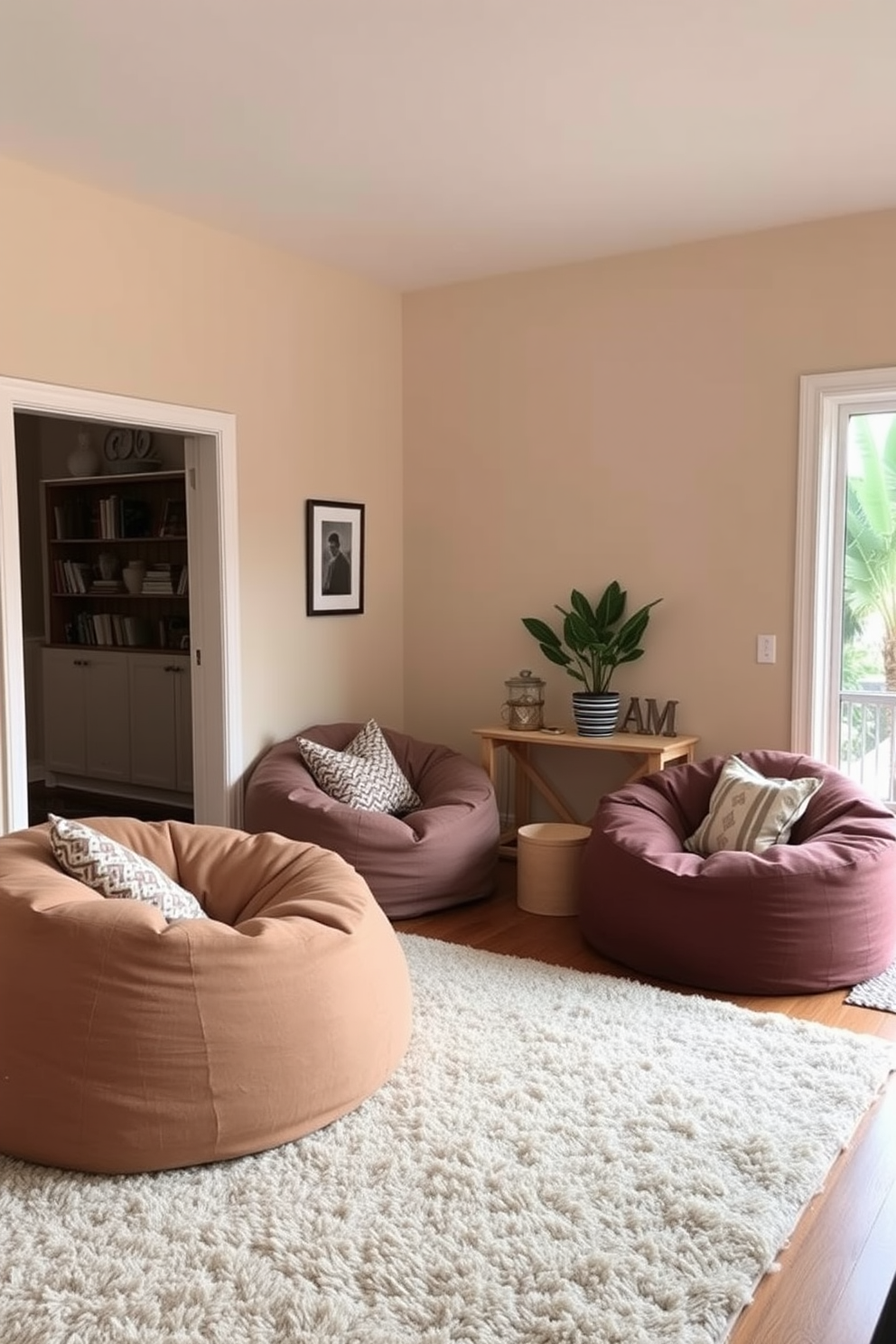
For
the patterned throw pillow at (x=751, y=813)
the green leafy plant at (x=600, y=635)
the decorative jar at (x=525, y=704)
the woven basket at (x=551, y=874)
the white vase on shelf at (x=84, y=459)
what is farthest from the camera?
the white vase on shelf at (x=84, y=459)

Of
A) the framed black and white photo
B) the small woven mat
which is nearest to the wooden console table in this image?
the framed black and white photo

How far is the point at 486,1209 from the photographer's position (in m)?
2.27

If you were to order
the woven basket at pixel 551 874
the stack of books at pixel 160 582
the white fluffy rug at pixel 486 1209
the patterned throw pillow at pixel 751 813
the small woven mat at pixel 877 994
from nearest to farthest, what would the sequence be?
1. the white fluffy rug at pixel 486 1209
2. the small woven mat at pixel 877 994
3. the patterned throw pillow at pixel 751 813
4. the woven basket at pixel 551 874
5. the stack of books at pixel 160 582

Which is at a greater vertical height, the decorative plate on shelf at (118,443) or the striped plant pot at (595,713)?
the decorative plate on shelf at (118,443)

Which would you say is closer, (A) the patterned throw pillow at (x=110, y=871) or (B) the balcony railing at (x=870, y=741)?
(A) the patterned throw pillow at (x=110, y=871)

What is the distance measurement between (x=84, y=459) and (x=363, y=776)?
3.09 m

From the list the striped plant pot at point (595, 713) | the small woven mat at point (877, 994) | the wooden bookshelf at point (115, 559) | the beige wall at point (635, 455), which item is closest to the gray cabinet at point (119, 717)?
the wooden bookshelf at point (115, 559)

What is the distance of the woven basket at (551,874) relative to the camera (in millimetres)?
4285

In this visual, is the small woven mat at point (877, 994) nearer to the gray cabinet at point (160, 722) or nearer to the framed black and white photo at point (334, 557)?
the framed black and white photo at point (334, 557)

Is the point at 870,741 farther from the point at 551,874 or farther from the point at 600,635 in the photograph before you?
the point at 551,874

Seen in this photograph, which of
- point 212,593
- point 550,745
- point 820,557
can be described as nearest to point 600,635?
point 550,745

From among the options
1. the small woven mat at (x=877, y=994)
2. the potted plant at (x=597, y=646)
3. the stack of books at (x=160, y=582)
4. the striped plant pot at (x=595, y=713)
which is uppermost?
the stack of books at (x=160, y=582)

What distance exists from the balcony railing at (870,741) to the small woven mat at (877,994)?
108 cm

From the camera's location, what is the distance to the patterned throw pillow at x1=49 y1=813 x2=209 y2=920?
2775 millimetres
